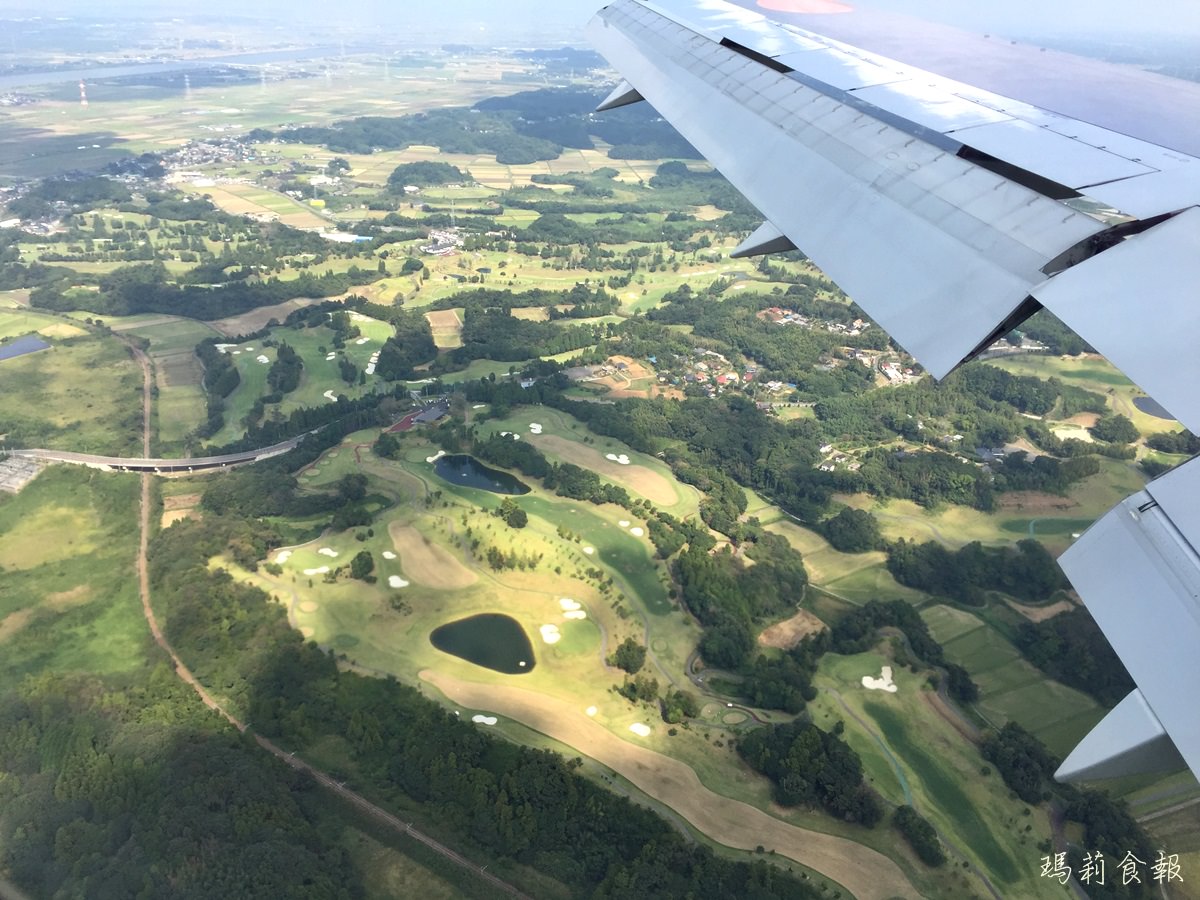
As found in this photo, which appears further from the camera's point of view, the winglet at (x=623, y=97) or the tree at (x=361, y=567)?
the tree at (x=361, y=567)

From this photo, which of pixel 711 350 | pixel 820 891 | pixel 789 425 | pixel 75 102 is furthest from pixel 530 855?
pixel 75 102

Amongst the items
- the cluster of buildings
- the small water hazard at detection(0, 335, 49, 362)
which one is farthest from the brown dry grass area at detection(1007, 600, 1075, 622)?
the small water hazard at detection(0, 335, 49, 362)

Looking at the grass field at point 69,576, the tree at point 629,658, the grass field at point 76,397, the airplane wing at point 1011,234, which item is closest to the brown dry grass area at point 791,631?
the tree at point 629,658

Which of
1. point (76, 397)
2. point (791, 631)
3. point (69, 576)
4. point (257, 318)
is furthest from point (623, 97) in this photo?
point (257, 318)

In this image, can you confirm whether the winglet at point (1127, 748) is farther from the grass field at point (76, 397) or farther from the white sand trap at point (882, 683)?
the grass field at point (76, 397)

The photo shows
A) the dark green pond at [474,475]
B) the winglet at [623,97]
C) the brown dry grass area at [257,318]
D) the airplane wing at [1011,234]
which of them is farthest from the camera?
the brown dry grass area at [257,318]

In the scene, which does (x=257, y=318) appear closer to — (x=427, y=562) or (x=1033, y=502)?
(x=427, y=562)

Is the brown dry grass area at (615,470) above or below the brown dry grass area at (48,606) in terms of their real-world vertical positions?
above
